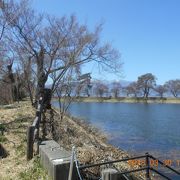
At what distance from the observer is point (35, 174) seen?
7.39 m

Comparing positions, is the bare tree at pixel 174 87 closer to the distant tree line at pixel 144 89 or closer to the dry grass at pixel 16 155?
the distant tree line at pixel 144 89

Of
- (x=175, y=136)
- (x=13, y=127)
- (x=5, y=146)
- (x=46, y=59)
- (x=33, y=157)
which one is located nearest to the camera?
(x=33, y=157)

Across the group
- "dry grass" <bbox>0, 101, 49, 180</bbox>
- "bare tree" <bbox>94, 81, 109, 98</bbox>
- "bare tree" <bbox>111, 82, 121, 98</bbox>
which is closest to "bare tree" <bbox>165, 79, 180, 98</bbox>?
"bare tree" <bbox>111, 82, 121, 98</bbox>

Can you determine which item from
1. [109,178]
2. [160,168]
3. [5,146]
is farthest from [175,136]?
[109,178]

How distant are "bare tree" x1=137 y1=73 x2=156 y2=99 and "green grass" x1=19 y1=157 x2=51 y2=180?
120 metres

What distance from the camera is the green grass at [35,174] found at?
7188 mm

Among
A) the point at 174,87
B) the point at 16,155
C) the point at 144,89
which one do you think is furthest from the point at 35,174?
the point at 174,87

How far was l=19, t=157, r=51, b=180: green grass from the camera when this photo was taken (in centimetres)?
719

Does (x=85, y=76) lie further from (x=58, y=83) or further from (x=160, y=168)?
(x=160, y=168)

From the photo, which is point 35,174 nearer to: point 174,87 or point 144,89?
point 144,89

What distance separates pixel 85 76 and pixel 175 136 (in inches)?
447

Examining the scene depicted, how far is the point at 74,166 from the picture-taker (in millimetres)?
6199

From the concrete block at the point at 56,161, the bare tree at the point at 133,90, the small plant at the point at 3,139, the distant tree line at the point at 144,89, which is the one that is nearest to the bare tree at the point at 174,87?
the distant tree line at the point at 144,89

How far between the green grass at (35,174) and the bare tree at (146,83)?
4710 inches
